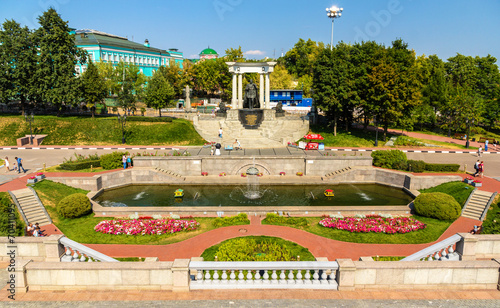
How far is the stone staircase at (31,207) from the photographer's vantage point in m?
21.6

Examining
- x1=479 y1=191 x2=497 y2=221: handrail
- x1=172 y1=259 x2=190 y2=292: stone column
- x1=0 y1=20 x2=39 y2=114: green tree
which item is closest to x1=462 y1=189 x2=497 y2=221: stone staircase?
x1=479 y1=191 x2=497 y2=221: handrail

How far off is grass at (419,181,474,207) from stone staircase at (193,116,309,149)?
20.0 m

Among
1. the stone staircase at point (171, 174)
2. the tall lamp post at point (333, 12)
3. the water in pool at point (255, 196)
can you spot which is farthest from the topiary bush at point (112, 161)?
the tall lamp post at point (333, 12)

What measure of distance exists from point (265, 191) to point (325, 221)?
9.35m

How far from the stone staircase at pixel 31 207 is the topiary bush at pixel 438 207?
85.6 ft

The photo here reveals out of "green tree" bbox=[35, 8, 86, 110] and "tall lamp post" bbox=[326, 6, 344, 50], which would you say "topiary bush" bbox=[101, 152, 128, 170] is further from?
"tall lamp post" bbox=[326, 6, 344, 50]

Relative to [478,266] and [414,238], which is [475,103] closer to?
[414,238]

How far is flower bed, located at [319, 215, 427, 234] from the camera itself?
65.3 feet

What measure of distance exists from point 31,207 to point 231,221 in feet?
47.5

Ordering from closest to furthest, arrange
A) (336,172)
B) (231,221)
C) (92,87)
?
1. (231,221)
2. (336,172)
3. (92,87)

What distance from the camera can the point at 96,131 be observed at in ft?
154

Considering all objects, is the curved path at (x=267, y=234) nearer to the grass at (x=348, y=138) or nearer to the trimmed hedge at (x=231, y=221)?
the trimmed hedge at (x=231, y=221)

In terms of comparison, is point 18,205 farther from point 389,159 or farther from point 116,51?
point 116,51

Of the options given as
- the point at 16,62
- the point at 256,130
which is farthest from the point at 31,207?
the point at 16,62
